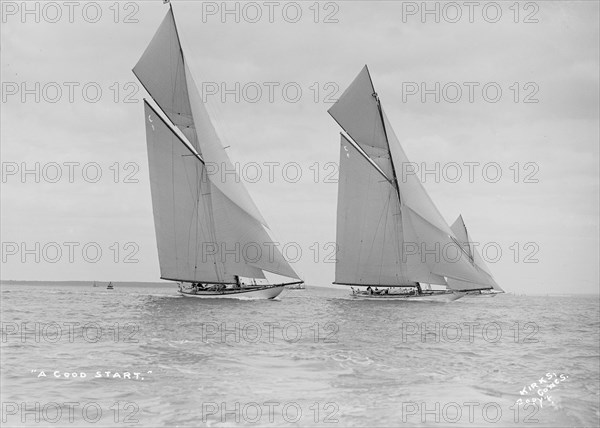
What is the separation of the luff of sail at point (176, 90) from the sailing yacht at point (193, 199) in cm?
7

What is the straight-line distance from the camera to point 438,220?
5150cm

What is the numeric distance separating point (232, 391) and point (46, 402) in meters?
3.50

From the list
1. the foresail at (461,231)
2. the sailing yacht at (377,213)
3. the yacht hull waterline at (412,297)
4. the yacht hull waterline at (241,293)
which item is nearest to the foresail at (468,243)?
the foresail at (461,231)

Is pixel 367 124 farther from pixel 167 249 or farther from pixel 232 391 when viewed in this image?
pixel 232 391

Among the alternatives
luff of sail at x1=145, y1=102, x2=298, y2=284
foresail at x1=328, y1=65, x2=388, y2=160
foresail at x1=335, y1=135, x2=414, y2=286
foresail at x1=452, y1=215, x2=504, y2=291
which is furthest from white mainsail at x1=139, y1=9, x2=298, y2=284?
foresail at x1=452, y1=215, x2=504, y2=291

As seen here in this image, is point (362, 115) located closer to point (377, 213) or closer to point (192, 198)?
point (377, 213)

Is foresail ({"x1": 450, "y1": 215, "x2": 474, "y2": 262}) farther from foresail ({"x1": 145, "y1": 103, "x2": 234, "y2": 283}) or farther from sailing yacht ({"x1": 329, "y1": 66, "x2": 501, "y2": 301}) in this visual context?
foresail ({"x1": 145, "y1": 103, "x2": 234, "y2": 283})

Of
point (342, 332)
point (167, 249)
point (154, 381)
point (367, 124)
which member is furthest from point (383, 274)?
point (154, 381)

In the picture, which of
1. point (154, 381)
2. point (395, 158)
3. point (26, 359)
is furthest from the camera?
point (395, 158)

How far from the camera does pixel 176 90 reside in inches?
2076

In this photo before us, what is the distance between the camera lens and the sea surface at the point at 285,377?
12609mm

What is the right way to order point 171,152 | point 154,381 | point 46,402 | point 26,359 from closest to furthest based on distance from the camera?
point 46,402
point 154,381
point 26,359
point 171,152

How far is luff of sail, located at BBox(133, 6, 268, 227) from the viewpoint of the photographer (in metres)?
51.2

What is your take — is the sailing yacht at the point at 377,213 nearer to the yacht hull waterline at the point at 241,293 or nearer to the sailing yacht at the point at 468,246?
the yacht hull waterline at the point at 241,293
